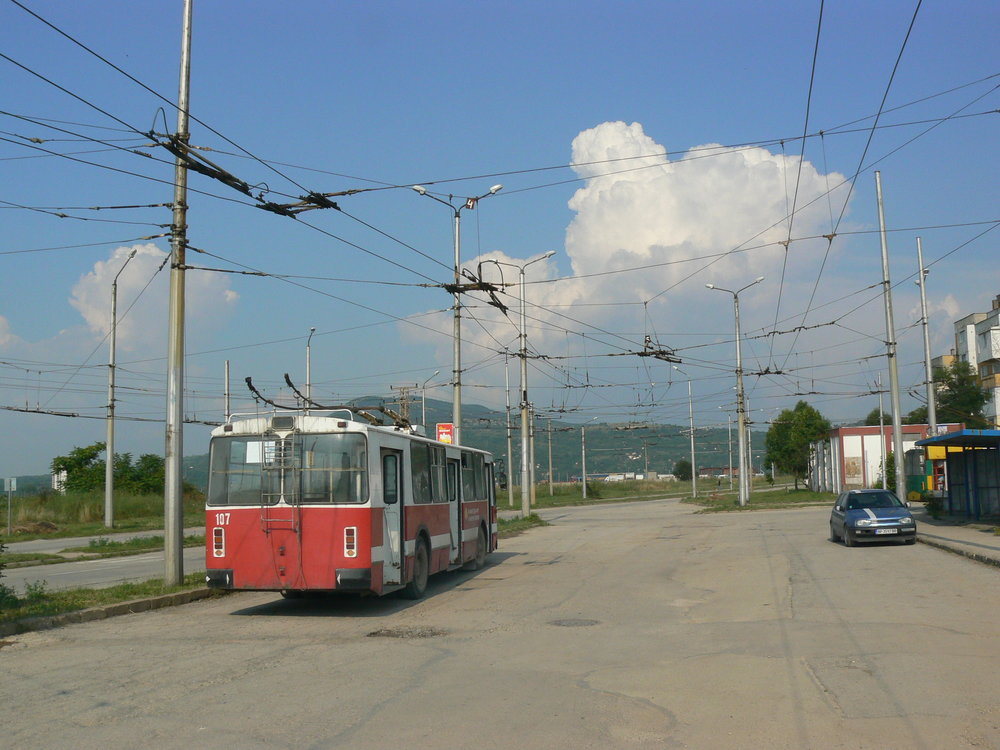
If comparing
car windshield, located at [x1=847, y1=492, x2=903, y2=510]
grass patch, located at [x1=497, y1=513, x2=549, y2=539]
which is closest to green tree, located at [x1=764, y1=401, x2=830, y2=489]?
grass patch, located at [x1=497, y1=513, x2=549, y2=539]

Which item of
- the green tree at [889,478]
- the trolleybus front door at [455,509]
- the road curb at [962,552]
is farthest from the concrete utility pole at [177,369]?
the green tree at [889,478]

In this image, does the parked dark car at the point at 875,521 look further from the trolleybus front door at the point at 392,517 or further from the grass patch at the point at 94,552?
the grass patch at the point at 94,552

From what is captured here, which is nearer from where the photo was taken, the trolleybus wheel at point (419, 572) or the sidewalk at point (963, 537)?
the trolleybus wheel at point (419, 572)

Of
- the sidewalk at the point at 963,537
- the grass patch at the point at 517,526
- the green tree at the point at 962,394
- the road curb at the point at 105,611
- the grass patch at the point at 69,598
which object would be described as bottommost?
the grass patch at the point at 517,526

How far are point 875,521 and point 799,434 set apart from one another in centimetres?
6336

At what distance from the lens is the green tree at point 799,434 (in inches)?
3322

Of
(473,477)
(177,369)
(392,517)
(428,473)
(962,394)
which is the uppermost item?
(962,394)

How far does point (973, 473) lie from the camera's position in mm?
31344

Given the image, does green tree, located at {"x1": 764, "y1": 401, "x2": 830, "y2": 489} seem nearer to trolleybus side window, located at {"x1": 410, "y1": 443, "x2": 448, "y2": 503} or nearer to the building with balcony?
the building with balcony

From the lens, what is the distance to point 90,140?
14500mm

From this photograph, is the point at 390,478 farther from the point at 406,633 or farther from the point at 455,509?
the point at 455,509

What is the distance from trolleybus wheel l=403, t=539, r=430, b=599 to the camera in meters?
15.4

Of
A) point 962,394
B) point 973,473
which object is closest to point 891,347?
point 973,473

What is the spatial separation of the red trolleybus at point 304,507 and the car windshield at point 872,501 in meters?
14.9
